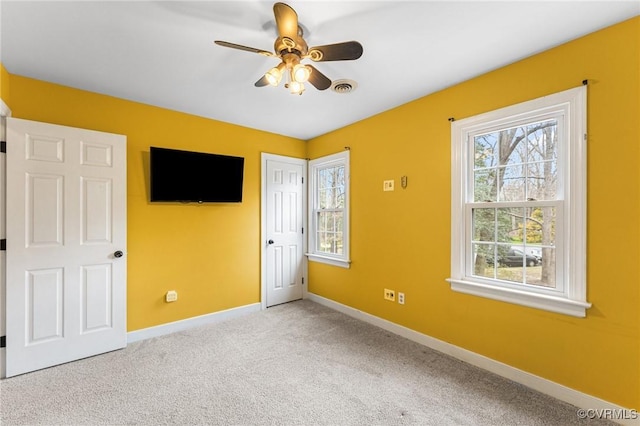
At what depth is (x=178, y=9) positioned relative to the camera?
5.41 feet

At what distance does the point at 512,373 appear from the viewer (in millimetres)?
2191

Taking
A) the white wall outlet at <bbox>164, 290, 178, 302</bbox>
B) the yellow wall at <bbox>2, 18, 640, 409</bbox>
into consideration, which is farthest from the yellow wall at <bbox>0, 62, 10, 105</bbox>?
the white wall outlet at <bbox>164, 290, 178, 302</bbox>

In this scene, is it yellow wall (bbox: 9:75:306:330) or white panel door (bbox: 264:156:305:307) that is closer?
yellow wall (bbox: 9:75:306:330)

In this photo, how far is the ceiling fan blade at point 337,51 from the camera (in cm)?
154

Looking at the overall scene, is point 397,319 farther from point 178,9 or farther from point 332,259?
point 178,9

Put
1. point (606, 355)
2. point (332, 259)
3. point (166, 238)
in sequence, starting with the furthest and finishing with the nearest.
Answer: point (332, 259)
point (166, 238)
point (606, 355)

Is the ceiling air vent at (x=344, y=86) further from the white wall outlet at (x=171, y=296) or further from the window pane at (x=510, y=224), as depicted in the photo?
the white wall outlet at (x=171, y=296)

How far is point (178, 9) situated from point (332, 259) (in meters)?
3.02

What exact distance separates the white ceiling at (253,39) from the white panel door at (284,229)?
4.52 ft

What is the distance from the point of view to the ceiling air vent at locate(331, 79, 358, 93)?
8.08 ft

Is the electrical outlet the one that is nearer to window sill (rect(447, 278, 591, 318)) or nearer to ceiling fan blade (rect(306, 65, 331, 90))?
window sill (rect(447, 278, 591, 318))

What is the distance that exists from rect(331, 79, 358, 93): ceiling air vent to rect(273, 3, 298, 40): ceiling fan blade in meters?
0.95

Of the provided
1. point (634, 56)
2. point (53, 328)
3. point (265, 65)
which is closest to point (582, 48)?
point (634, 56)

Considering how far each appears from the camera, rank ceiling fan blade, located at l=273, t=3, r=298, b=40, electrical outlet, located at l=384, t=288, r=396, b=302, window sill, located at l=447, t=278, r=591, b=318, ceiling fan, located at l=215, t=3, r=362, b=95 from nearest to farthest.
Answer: ceiling fan blade, located at l=273, t=3, r=298, b=40
ceiling fan, located at l=215, t=3, r=362, b=95
window sill, located at l=447, t=278, r=591, b=318
electrical outlet, located at l=384, t=288, r=396, b=302
